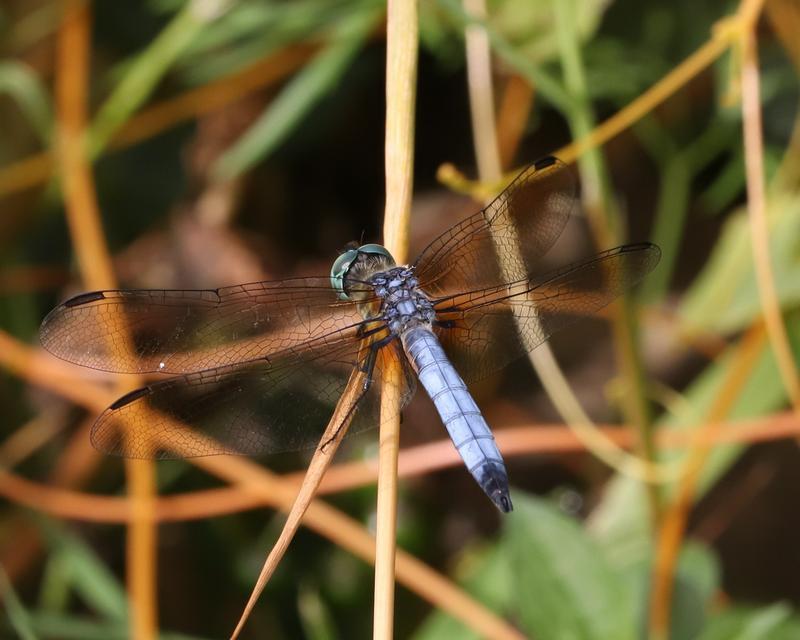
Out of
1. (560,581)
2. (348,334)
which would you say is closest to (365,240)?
(348,334)

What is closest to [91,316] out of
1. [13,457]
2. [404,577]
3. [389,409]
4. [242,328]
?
[242,328]

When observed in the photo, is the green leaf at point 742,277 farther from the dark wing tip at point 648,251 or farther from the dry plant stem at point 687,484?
the dark wing tip at point 648,251

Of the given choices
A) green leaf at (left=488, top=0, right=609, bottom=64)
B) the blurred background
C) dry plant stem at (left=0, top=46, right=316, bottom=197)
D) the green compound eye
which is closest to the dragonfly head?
the green compound eye

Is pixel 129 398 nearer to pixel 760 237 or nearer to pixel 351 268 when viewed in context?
pixel 351 268

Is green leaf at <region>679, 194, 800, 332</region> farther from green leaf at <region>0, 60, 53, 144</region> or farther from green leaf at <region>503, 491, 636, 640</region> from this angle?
green leaf at <region>0, 60, 53, 144</region>

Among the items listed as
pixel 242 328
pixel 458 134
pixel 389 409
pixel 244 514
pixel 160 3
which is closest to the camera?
pixel 389 409

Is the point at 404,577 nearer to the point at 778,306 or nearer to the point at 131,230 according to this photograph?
the point at 778,306
